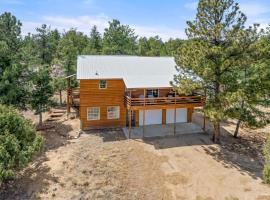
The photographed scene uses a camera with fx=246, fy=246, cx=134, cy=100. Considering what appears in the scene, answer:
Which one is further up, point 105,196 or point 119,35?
point 119,35

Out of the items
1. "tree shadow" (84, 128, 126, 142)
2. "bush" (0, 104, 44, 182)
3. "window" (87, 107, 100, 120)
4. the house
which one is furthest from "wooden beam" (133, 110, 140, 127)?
"bush" (0, 104, 44, 182)

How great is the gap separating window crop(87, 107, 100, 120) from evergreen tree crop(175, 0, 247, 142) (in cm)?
839

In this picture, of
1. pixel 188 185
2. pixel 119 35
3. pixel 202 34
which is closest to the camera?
pixel 188 185

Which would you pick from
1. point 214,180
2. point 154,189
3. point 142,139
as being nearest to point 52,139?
point 142,139

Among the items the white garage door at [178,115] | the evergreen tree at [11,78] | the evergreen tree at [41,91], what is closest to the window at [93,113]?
the evergreen tree at [41,91]

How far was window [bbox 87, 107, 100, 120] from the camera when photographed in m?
23.4

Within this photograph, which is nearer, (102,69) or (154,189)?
(154,189)

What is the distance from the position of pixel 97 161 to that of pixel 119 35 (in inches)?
1357

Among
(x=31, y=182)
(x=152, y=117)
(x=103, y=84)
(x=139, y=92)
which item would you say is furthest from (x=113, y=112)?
(x=31, y=182)

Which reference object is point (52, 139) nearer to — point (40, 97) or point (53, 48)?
point (40, 97)

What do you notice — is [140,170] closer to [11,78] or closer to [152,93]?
[152,93]

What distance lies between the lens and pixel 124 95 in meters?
23.7

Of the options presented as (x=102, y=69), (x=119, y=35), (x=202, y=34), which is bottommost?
(x=102, y=69)

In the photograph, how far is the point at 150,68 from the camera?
1006 inches
